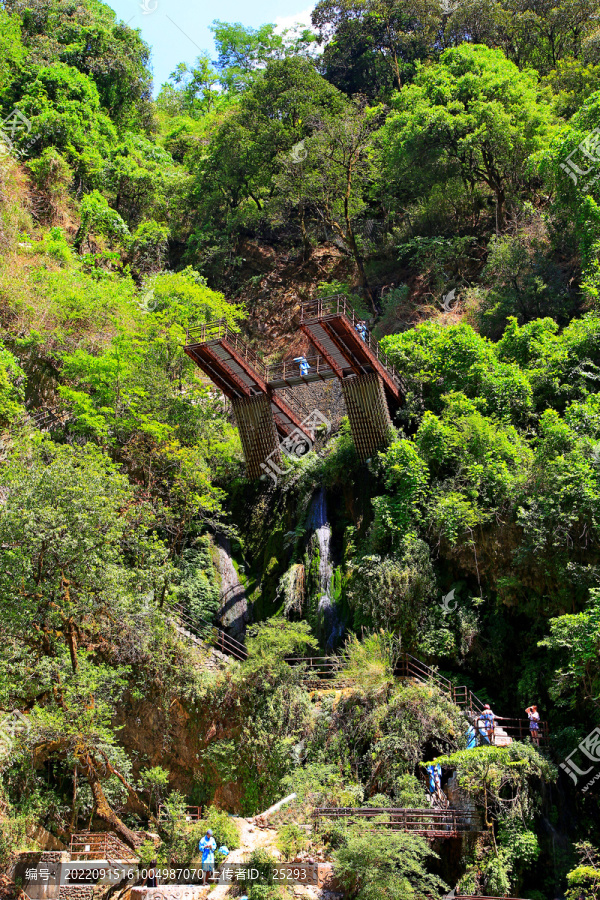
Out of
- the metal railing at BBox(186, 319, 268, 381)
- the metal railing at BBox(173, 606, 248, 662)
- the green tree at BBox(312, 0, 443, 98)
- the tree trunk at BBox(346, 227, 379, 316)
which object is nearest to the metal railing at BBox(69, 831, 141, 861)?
the metal railing at BBox(173, 606, 248, 662)

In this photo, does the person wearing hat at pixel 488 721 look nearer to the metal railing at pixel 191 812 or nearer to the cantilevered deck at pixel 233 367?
the metal railing at pixel 191 812

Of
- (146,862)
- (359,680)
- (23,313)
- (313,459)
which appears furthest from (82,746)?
(23,313)

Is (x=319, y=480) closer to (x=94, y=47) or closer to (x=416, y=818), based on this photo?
(x=416, y=818)

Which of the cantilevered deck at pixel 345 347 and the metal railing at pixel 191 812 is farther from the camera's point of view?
the cantilevered deck at pixel 345 347

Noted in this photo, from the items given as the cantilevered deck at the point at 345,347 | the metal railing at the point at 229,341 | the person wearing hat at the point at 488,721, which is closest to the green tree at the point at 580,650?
the person wearing hat at the point at 488,721

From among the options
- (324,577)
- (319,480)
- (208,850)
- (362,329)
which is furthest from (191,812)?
(362,329)

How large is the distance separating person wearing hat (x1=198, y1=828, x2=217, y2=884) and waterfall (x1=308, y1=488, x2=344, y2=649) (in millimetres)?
6301

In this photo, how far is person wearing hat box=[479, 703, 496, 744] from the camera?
1530 centimetres

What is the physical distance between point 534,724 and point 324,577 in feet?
21.6

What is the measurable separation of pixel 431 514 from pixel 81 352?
37.0ft

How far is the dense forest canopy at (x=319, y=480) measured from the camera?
1505 cm

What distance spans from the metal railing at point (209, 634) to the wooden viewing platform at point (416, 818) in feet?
19.3

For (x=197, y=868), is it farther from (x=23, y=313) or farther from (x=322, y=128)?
(x=322, y=128)

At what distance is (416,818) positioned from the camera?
14062 millimetres
